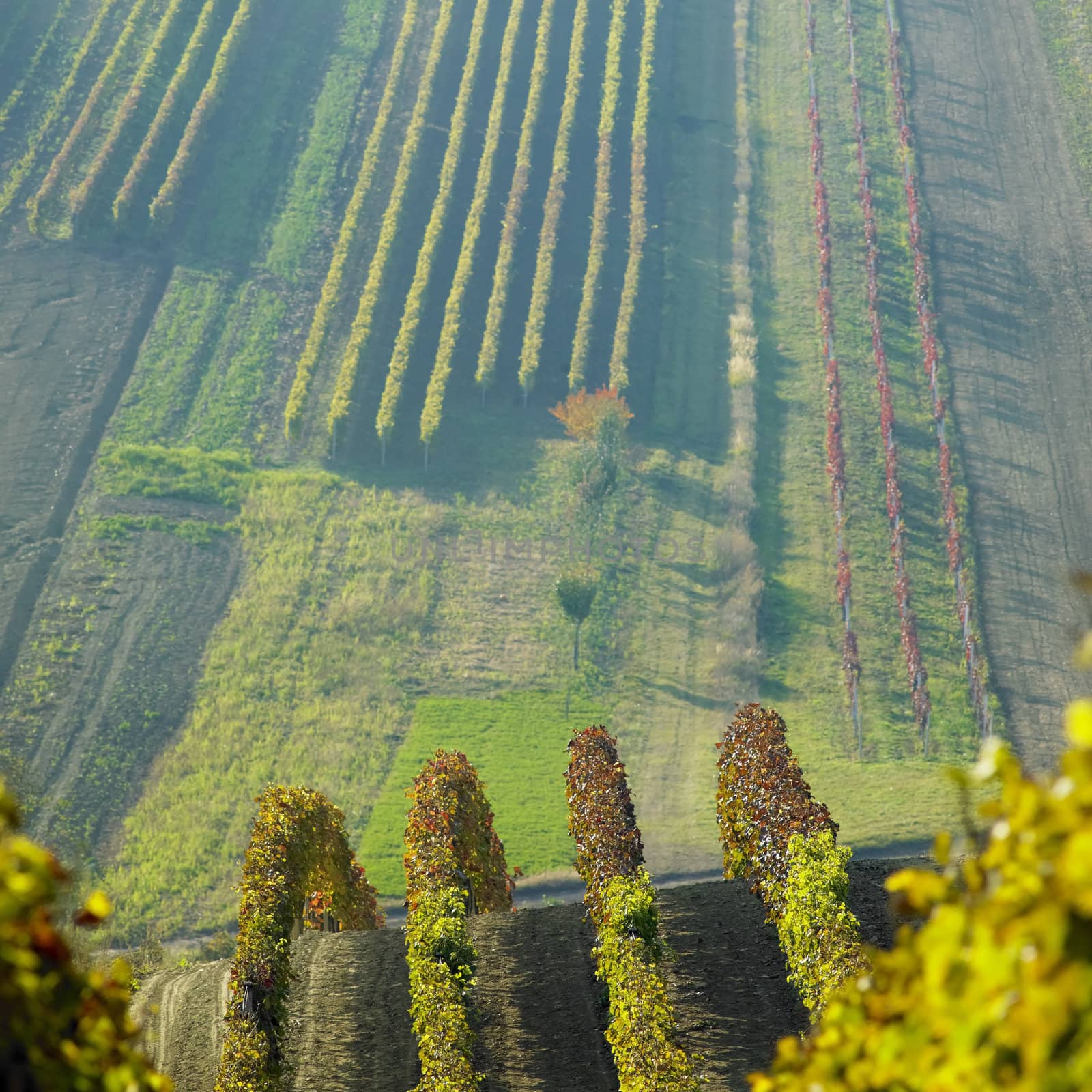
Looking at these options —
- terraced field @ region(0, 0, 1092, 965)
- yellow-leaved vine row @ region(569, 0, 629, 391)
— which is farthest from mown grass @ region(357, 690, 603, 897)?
yellow-leaved vine row @ region(569, 0, 629, 391)

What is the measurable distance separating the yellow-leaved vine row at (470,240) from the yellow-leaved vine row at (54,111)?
18.4 metres

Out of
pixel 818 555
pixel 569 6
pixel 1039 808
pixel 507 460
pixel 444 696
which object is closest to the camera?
pixel 1039 808

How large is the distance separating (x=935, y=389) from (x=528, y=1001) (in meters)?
35.6

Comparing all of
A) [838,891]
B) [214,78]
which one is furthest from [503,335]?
[838,891]

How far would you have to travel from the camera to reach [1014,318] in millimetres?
52594

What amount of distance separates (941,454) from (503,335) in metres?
16.8

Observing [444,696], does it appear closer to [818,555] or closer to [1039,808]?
[818,555]

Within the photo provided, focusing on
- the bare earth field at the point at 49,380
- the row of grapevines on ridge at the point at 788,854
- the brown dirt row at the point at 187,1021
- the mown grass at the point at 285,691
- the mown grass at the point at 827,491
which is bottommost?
the bare earth field at the point at 49,380

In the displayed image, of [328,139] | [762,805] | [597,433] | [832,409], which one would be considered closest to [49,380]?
[328,139]

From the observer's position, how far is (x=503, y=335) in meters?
51.9

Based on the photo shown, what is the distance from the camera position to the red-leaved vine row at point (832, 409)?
132ft

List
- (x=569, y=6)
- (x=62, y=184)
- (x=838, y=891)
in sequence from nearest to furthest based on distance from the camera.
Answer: (x=838, y=891), (x=62, y=184), (x=569, y=6)

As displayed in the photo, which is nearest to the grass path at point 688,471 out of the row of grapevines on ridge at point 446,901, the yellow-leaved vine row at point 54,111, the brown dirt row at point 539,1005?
the row of grapevines on ridge at point 446,901

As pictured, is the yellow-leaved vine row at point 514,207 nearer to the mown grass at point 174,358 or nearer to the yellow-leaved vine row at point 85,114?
the mown grass at point 174,358
